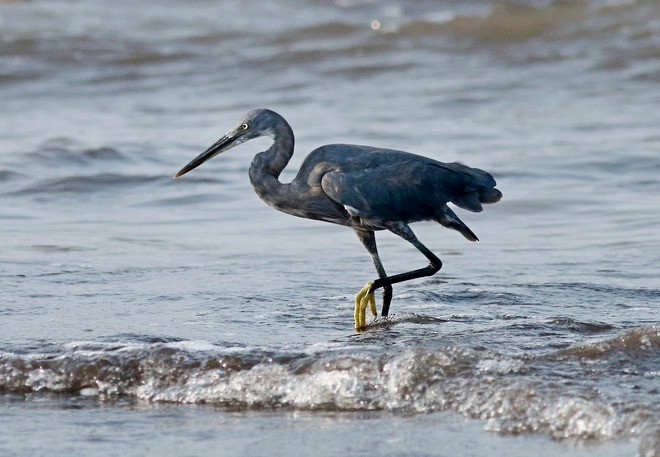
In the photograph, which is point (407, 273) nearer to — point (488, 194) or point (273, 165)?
point (488, 194)

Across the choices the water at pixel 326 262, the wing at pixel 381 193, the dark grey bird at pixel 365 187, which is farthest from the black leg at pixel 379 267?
the wing at pixel 381 193

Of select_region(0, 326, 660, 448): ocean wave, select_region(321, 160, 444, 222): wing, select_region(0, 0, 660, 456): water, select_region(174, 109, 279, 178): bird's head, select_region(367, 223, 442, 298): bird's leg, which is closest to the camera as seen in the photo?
select_region(0, 326, 660, 448): ocean wave

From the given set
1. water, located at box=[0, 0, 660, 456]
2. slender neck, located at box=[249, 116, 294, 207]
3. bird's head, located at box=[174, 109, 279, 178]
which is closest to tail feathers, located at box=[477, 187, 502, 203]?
water, located at box=[0, 0, 660, 456]

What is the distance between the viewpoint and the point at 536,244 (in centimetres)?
783

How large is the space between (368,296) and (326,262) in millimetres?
1383

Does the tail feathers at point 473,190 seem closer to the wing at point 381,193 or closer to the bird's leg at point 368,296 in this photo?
the wing at point 381,193

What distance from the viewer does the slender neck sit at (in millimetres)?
6129

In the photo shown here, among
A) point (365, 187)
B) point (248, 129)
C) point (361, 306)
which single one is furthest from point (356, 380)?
point (248, 129)

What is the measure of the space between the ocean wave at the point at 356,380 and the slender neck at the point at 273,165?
3.32 feet

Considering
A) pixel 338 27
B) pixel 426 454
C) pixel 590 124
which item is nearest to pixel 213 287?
pixel 426 454

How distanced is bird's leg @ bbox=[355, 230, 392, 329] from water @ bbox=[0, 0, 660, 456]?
13 cm

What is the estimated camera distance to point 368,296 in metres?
6.04

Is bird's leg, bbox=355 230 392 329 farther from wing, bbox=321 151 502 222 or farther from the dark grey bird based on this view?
wing, bbox=321 151 502 222

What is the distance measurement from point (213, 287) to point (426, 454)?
9.00 feet
